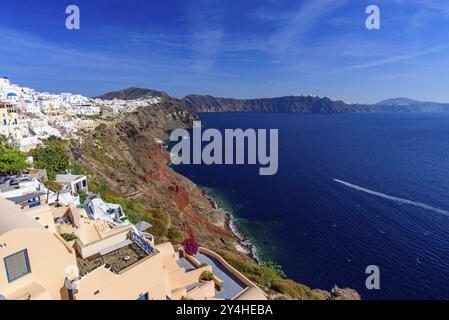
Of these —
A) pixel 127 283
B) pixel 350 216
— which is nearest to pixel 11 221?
pixel 127 283

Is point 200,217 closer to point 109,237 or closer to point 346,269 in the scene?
point 346,269

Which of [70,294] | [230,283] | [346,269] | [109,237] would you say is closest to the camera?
[70,294]

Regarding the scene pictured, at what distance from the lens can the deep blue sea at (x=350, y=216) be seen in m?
35.3

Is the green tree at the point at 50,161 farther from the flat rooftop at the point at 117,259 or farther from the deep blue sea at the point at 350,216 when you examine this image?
the deep blue sea at the point at 350,216

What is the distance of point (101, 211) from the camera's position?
2297 centimetres

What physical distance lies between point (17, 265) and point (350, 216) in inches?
1998

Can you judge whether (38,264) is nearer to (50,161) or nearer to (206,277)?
(206,277)

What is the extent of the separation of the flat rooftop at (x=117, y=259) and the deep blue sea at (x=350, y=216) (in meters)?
27.6

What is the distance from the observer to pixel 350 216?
49344mm

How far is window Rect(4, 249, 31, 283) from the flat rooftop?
2.99 meters

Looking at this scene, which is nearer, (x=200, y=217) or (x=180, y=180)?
(x=200, y=217)
